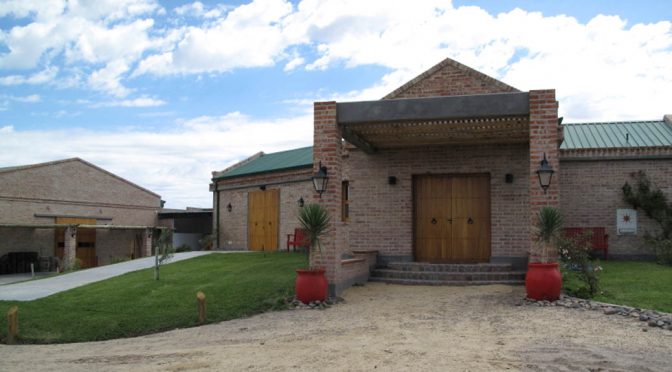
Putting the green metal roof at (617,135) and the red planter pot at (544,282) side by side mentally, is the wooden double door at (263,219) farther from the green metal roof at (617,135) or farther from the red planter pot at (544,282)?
the red planter pot at (544,282)

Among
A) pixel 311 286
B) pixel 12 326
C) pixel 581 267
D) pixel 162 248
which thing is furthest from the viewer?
pixel 162 248

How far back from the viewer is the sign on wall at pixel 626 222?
15689mm

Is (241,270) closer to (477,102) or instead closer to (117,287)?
(117,287)

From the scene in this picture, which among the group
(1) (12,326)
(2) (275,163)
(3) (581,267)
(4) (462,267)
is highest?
(2) (275,163)

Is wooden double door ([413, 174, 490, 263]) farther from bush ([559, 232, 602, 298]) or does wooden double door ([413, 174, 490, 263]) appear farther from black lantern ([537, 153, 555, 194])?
black lantern ([537, 153, 555, 194])

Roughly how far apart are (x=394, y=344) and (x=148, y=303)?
18.9ft

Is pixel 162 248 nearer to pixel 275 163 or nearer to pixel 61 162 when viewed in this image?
pixel 275 163

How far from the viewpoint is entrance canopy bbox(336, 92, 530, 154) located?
36.0 ft

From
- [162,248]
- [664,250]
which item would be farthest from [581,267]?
[162,248]

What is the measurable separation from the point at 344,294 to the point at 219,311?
268cm

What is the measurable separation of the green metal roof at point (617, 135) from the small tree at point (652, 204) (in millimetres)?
1301

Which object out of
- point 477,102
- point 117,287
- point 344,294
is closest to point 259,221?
point 117,287

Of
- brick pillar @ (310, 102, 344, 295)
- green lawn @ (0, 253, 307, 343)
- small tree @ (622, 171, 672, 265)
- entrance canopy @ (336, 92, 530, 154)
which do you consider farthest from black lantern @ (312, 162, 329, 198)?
small tree @ (622, 171, 672, 265)

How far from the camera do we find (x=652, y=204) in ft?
50.4
